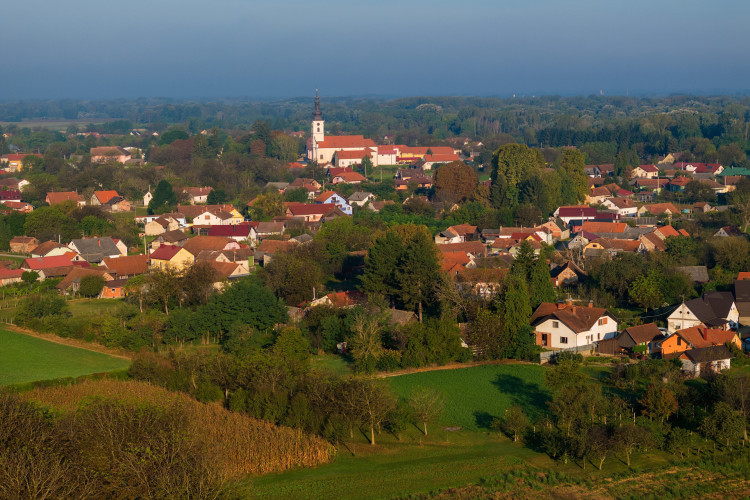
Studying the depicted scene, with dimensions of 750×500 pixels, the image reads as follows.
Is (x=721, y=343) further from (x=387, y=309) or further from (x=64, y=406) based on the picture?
(x=64, y=406)

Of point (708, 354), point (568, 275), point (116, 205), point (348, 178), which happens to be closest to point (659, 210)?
point (568, 275)

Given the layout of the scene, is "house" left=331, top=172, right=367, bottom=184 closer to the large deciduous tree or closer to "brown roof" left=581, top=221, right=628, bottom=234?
the large deciduous tree

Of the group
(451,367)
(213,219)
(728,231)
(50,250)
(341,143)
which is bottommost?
(451,367)

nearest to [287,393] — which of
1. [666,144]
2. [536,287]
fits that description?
[536,287]

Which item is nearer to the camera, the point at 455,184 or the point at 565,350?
the point at 565,350

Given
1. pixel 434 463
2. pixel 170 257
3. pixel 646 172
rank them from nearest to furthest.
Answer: pixel 434 463
pixel 170 257
pixel 646 172

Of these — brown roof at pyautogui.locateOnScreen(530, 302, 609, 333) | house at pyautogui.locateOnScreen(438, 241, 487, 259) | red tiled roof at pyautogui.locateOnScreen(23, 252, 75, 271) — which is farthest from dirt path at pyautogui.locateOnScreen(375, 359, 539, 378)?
red tiled roof at pyautogui.locateOnScreen(23, 252, 75, 271)

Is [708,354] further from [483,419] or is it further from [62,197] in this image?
[62,197]
